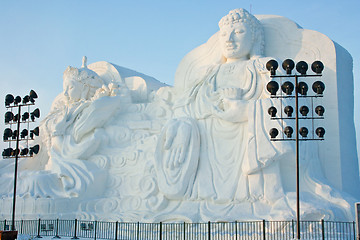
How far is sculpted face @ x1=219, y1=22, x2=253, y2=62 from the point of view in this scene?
660 inches

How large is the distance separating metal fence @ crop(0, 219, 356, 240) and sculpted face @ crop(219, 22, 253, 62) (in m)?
5.12

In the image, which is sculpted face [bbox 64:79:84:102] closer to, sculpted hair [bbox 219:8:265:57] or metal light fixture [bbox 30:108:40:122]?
metal light fixture [bbox 30:108:40:122]

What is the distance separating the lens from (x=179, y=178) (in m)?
15.9

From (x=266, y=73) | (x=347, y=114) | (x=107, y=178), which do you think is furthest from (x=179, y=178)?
(x=347, y=114)

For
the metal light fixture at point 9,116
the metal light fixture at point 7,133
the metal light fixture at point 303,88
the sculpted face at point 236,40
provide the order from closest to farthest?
the metal light fixture at point 303,88 → the metal light fixture at point 7,133 → the metal light fixture at point 9,116 → the sculpted face at point 236,40

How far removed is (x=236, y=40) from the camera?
16875mm

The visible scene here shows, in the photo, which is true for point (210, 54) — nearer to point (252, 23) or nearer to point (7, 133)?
point (252, 23)

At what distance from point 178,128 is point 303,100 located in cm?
349

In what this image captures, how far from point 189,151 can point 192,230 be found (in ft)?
8.09

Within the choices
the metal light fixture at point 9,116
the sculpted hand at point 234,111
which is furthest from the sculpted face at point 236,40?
the metal light fixture at point 9,116

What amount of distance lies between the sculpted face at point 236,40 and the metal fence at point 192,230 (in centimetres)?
512

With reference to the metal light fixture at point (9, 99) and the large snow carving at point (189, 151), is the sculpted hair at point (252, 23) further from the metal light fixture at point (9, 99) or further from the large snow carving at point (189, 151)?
the metal light fixture at point (9, 99)

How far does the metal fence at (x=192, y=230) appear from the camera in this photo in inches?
528

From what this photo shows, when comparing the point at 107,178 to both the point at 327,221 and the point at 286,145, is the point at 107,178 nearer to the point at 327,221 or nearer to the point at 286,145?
the point at 286,145
